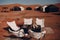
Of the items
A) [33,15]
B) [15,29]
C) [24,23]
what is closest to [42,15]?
[33,15]

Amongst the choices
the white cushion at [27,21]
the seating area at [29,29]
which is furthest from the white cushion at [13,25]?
the white cushion at [27,21]

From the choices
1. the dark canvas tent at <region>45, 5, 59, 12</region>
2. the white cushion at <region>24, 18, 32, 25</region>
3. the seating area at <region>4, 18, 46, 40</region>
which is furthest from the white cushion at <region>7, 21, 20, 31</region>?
the dark canvas tent at <region>45, 5, 59, 12</region>

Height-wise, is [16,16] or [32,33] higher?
[16,16]

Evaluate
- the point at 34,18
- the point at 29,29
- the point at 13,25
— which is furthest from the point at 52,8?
the point at 13,25

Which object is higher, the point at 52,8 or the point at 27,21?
the point at 52,8

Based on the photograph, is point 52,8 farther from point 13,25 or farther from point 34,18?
point 13,25

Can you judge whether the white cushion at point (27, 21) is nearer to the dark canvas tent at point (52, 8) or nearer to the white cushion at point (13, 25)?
the white cushion at point (13, 25)

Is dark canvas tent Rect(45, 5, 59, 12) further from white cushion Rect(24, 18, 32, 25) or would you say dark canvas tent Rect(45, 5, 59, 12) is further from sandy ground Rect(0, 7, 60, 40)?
white cushion Rect(24, 18, 32, 25)

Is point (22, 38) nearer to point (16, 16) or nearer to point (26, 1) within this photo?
point (16, 16)

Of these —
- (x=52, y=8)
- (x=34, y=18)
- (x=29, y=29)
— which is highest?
(x=52, y=8)

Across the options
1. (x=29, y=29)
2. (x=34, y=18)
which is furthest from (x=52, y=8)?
(x=29, y=29)

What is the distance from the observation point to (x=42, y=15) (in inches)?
80.4

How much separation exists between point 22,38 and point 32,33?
0.14 meters

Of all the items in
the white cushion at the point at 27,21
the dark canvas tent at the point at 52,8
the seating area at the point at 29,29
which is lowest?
the seating area at the point at 29,29
